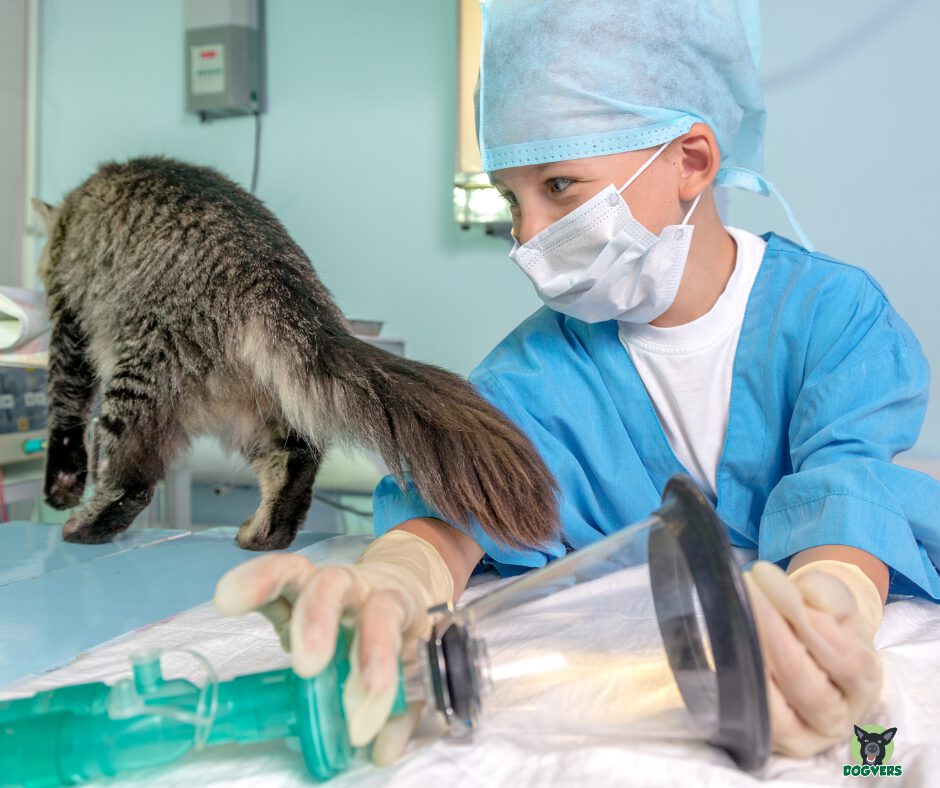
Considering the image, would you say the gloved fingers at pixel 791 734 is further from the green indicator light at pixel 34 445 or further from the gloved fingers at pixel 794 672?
the green indicator light at pixel 34 445

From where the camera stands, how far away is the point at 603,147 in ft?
2.84

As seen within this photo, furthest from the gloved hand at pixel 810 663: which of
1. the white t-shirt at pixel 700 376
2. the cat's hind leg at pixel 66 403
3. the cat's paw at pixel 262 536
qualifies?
the cat's hind leg at pixel 66 403

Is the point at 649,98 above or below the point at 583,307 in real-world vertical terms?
above

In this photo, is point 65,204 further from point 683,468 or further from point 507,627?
point 507,627

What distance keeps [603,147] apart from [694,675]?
589 millimetres

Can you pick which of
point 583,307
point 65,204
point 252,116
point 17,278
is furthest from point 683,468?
point 17,278

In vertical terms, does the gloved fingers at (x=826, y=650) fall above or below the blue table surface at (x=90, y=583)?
above

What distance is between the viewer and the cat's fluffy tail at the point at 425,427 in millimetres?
832

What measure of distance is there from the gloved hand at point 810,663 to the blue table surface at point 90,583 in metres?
0.60

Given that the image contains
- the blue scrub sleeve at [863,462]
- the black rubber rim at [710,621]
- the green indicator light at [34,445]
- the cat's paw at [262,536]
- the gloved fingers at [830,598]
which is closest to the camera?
the black rubber rim at [710,621]

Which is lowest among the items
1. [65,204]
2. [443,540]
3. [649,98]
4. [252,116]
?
[443,540]

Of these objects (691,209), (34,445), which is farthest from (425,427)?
(34,445)

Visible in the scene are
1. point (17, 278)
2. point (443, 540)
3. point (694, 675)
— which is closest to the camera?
point (694, 675)

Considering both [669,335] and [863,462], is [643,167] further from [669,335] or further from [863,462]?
[863,462]
